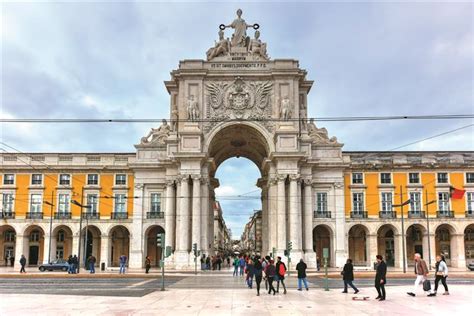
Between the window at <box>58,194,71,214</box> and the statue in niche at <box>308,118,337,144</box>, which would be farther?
the window at <box>58,194,71,214</box>

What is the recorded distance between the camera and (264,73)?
63500 mm

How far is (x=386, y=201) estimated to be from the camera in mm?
64938

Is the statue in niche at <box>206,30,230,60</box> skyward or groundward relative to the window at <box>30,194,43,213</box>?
skyward

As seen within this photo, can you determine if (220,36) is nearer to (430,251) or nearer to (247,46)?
(247,46)

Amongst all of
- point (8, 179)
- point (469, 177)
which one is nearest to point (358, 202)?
point (469, 177)

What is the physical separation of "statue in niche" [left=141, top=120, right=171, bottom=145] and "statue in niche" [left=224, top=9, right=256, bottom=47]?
13.5m

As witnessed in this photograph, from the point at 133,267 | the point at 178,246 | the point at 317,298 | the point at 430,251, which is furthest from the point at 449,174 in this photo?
the point at 317,298

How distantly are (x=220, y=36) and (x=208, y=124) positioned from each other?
→ 12090 mm

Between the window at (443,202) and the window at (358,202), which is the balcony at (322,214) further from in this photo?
the window at (443,202)

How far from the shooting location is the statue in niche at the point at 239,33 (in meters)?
65.9

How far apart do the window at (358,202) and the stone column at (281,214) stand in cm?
1022

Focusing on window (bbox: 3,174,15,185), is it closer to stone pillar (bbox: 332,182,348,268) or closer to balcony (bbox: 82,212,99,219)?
balcony (bbox: 82,212,99,219)

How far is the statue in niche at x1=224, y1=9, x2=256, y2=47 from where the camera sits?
216 feet

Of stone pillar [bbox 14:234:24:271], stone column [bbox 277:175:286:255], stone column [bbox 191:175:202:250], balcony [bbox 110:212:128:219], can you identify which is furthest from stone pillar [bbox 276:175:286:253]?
stone pillar [bbox 14:234:24:271]
